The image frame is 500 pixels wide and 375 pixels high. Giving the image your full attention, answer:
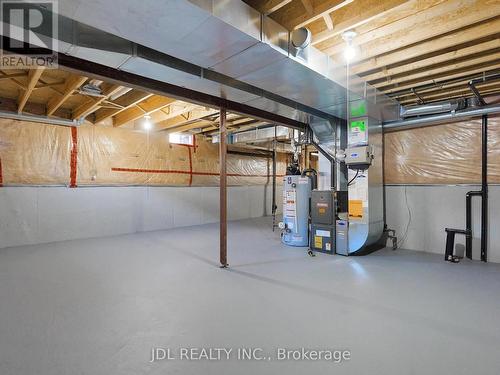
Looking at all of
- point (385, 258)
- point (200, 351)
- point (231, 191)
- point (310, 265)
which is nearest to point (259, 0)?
point (200, 351)

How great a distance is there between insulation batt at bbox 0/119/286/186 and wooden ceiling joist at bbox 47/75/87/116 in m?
0.55

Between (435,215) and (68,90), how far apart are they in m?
5.86

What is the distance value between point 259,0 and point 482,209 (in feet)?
13.7

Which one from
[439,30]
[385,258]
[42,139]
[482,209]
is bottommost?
[385,258]

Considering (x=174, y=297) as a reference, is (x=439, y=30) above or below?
above

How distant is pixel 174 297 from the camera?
2.45m

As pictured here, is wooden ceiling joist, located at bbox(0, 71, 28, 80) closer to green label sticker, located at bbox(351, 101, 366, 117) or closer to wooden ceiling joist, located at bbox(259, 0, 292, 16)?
wooden ceiling joist, located at bbox(259, 0, 292, 16)

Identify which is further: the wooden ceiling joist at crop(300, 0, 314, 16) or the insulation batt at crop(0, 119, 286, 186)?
the insulation batt at crop(0, 119, 286, 186)

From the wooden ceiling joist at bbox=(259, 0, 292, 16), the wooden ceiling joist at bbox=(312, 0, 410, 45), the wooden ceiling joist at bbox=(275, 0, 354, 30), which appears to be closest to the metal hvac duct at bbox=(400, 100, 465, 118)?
the wooden ceiling joist at bbox=(312, 0, 410, 45)

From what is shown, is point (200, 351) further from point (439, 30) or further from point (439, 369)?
point (439, 30)

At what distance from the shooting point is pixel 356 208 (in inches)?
159

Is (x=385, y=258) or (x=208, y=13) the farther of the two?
(x=385, y=258)

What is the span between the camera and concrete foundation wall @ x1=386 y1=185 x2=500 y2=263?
3783 millimetres

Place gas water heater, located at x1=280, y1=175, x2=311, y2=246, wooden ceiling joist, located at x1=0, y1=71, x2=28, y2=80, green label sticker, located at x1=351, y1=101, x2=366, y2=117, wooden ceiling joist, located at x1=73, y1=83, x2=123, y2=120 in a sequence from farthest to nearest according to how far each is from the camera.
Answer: gas water heater, located at x1=280, y1=175, x2=311, y2=246 < wooden ceiling joist, located at x1=73, y1=83, x2=123, y2=120 < green label sticker, located at x1=351, y1=101, x2=366, y2=117 < wooden ceiling joist, located at x1=0, y1=71, x2=28, y2=80
